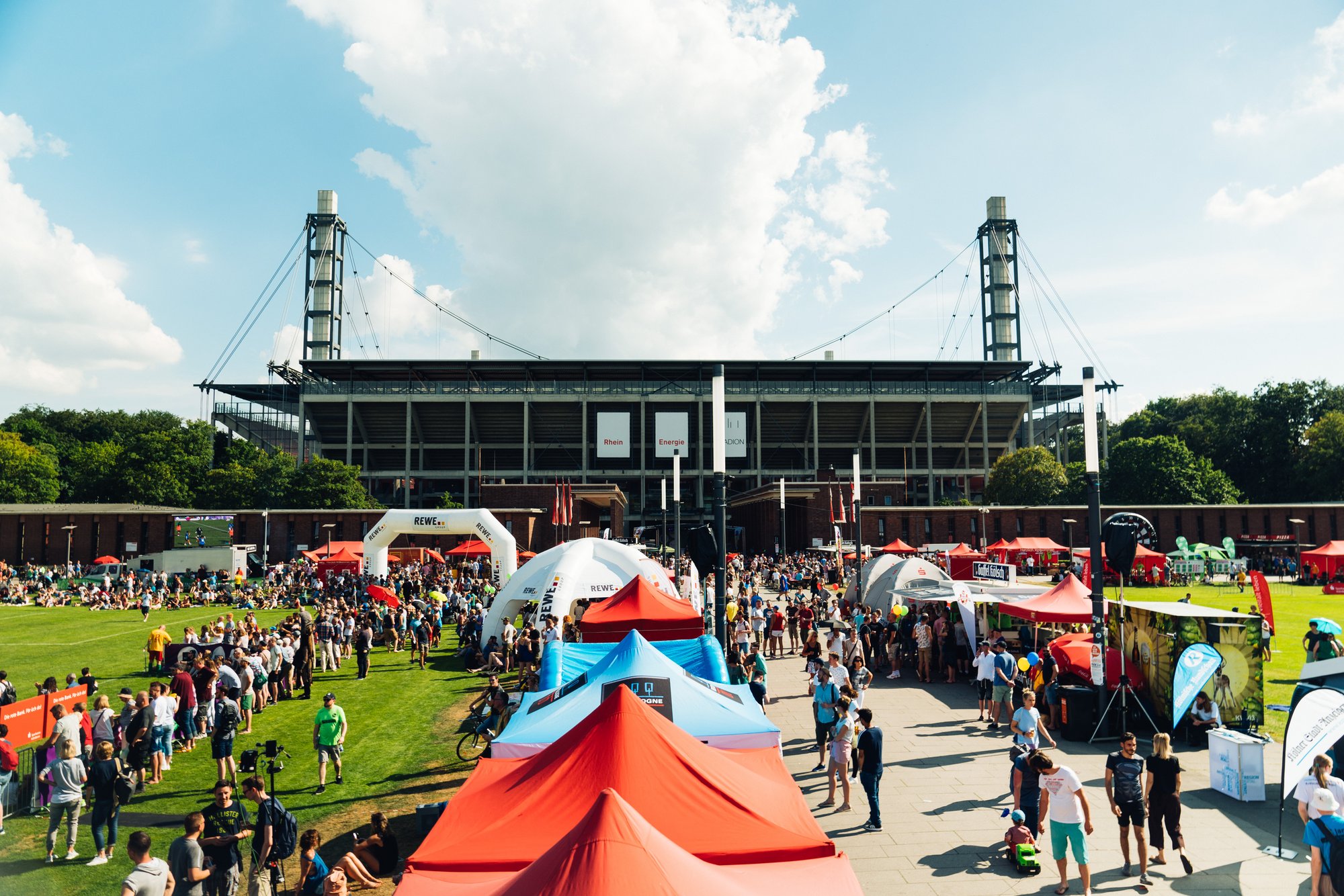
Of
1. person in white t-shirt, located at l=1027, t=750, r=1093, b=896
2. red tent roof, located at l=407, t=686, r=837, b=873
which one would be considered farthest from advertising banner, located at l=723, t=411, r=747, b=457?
red tent roof, located at l=407, t=686, r=837, b=873

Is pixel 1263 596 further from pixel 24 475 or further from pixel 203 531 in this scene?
pixel 24 475

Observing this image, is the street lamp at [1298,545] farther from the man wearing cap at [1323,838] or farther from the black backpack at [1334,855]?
the black backpack at [1334,855]

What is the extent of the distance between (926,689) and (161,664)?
18.2m

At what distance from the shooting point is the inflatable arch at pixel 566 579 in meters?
19.8

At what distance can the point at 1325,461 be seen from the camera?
63.7 meters

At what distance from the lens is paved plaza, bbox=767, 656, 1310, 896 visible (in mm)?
7621

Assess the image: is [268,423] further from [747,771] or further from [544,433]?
[747,771]

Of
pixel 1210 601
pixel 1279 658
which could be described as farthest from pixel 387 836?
pixel 1210 601

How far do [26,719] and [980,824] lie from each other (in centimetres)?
1287

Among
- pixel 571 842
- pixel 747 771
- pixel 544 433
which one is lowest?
pixel 747 771

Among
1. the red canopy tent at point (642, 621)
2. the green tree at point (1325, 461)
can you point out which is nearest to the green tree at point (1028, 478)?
the green tree at point (1325, 461)

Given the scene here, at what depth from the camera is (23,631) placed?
27.5 metres

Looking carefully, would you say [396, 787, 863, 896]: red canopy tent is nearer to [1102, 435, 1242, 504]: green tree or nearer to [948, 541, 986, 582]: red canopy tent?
[948, 541, 986, 582]: red canopy tent

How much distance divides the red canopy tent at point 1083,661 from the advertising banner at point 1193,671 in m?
1.39
